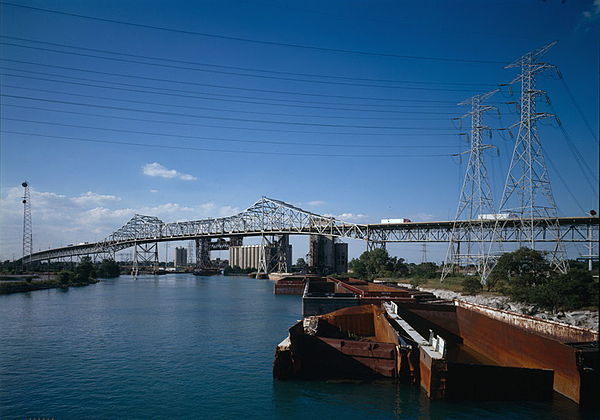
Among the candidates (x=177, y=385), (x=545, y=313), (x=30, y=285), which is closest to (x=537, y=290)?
(x=545, y=313)

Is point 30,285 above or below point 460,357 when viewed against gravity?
below

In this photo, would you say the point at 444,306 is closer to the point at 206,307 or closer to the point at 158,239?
the point at 206,307

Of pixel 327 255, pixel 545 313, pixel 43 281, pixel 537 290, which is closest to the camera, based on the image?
pixel 545 313

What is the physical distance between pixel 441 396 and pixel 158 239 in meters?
128

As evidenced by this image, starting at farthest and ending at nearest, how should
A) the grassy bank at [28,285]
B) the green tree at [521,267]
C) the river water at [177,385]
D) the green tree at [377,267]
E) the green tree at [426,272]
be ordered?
1. the green tree at [377,267]
2. the green tree at [426,272]
3. the grassy bank at [28,285]
4. the green tree at [521,267]
5. the river water at [177,385]

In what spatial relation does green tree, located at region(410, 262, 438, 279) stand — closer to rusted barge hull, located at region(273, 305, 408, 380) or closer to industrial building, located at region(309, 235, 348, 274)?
industrial building, located at region(309, 235, 348, 274)

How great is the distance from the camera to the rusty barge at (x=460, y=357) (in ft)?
41.2

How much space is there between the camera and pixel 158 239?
131250mm

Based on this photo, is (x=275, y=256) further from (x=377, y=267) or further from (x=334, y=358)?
(x=334, y=358)

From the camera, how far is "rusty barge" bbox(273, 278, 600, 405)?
12.6 metres

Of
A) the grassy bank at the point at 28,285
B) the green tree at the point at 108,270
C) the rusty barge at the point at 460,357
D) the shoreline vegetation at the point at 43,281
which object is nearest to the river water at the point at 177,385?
the rusty barge at the point at 460,357

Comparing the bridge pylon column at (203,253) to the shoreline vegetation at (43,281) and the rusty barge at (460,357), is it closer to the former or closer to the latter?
the shoreline vegetation at (43,281)

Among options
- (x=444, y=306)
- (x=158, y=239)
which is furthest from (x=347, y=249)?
(x=444, y=306)

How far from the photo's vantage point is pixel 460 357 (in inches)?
763
